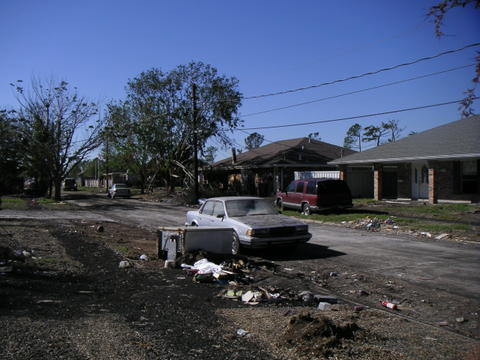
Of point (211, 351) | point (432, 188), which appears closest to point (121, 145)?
point (432, 188)

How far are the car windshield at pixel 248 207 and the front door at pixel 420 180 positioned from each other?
649 inches

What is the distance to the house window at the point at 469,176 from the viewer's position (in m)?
22.2

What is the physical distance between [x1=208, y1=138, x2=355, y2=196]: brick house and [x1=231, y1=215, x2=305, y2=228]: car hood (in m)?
24.3

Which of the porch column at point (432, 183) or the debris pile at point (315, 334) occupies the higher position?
the porch column at point (432, 183)

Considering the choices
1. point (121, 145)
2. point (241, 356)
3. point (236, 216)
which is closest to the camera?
point (241, 356)

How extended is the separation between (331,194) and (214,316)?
16139 mm

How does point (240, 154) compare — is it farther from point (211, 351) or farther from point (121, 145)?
point (211, 351)

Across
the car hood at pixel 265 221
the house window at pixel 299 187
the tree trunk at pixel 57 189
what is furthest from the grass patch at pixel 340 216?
the tree trunk at pixel 57 189

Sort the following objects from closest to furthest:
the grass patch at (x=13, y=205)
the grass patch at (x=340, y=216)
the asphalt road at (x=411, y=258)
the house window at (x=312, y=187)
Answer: the asphalt road at (x=411, y=258) < the grass patch at (x=340, y=216) < the house window at (x=312, y=187) < the grass patch at (x=13, y=205)

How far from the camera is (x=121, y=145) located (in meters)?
45.9

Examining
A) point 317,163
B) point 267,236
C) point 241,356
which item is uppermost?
point 317,163

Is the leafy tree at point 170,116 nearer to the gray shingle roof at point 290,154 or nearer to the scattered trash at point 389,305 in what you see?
the gray shingle roof at point 290,154

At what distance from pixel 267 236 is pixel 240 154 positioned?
1482 inches

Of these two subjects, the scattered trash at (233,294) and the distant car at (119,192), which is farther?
the distant car at (119,192)
